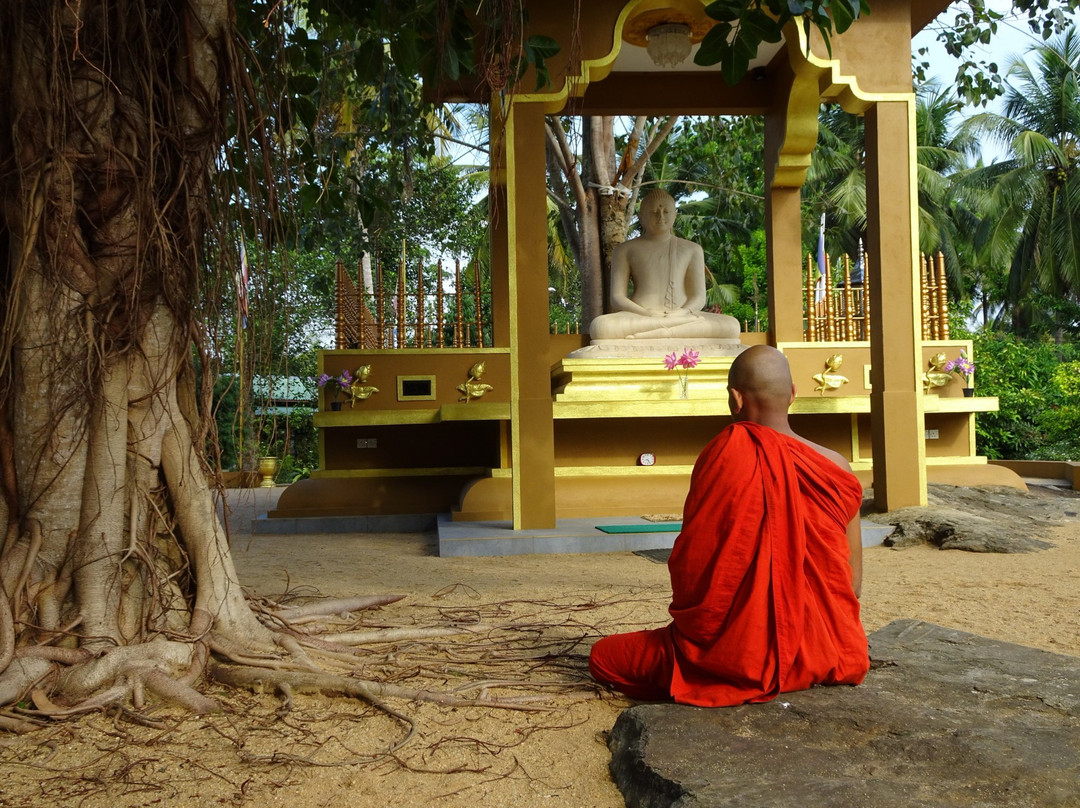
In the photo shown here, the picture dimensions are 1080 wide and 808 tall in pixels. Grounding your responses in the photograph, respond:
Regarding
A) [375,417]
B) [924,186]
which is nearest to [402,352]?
[375,417]

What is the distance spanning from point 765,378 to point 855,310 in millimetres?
7597

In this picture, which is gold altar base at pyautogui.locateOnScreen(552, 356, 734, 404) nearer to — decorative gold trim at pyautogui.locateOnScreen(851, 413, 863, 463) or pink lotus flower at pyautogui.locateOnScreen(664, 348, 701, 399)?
pink lotus flower at pyautogui.locateOnScreen(664, 348, 701, 399)

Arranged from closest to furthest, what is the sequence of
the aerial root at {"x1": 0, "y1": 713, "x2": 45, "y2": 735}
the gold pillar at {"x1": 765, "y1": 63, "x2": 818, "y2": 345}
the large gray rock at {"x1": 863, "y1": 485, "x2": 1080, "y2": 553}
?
the aerial root at {"x1": 0, "y1": 713, "x2": 45, "y2": 735} < the large gray rock at {"x1": 863, "y1": 485, "x2": 1080, "y2": 553} < the gold pillar at {"x1": 765, "y1": 63, "x2": 818, "y2": 345}

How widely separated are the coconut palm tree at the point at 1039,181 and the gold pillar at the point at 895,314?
21.6 metres

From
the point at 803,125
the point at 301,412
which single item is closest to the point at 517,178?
the point at 803,125

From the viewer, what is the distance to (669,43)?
8.23 meters

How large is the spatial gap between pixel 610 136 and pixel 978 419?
23.9 ft

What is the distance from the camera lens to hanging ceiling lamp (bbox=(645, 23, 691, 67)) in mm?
8242

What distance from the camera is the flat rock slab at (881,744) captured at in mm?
2275

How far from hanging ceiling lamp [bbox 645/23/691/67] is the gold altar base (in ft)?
8.36

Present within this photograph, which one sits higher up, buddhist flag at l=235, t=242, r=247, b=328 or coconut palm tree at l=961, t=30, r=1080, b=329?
coconut palm tree at l=961, t=30, r=1080, b=329

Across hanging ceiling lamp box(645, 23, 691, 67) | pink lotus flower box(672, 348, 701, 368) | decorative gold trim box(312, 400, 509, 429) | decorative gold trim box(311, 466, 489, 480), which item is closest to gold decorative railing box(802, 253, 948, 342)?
pink lotus flower box(672, 348, 701, 368)

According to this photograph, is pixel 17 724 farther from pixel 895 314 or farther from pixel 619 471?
pixel 895 314

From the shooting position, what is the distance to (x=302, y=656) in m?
3.57
